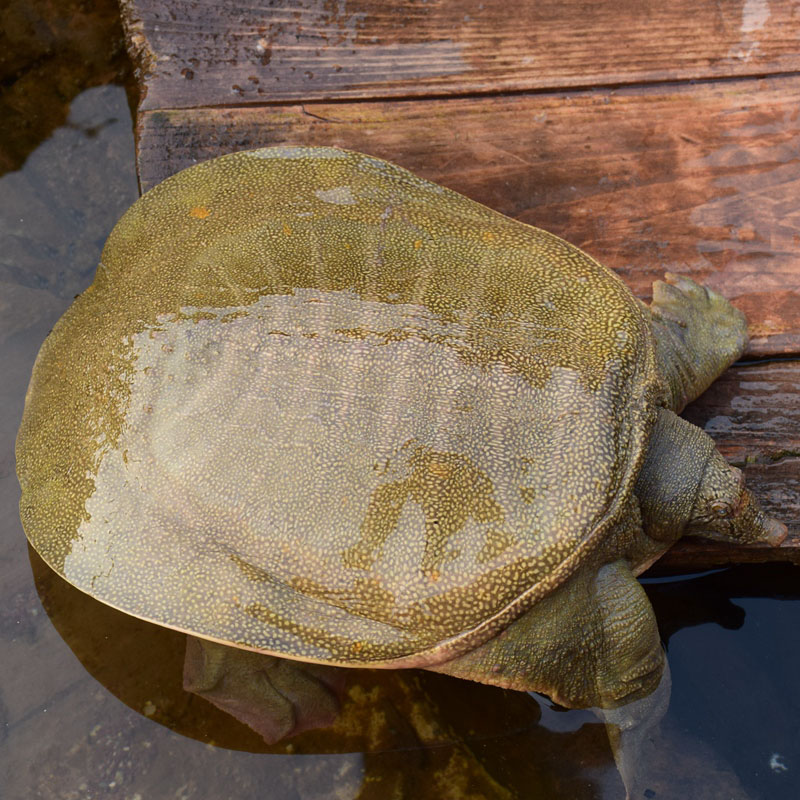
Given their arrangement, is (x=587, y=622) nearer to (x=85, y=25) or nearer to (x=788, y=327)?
(x=788, y=327)

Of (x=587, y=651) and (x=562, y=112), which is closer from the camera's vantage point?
(x=587, y=651)

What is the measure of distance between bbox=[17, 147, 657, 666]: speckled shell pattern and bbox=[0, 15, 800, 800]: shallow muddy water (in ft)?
2.54

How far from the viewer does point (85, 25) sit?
3113 mm

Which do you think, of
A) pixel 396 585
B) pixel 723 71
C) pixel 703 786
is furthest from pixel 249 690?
pixel 723 71

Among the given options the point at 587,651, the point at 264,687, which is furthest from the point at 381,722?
the point at 587,651

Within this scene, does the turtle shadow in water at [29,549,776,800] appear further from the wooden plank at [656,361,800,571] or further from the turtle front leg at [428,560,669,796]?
the wooden plank at [656,361,800,571]

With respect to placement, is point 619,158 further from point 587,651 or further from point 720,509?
point 587,651

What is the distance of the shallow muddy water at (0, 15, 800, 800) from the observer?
7.66 ft

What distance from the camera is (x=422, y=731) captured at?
7.91 feet

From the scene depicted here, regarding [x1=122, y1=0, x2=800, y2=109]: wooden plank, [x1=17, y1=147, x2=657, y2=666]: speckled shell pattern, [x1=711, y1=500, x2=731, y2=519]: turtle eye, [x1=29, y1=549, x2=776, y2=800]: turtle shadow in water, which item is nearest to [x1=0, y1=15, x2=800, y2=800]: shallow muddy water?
[x1=29, y1=549, x2=776, y2=800]: turtle shadow in water

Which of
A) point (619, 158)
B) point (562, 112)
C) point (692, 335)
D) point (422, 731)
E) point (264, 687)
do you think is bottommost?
point (422, 731)

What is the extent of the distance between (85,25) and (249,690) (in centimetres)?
267

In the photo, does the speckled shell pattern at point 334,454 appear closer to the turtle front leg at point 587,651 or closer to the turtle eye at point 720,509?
the turtle front leg at point 587,651

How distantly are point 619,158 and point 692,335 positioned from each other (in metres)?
0.68
